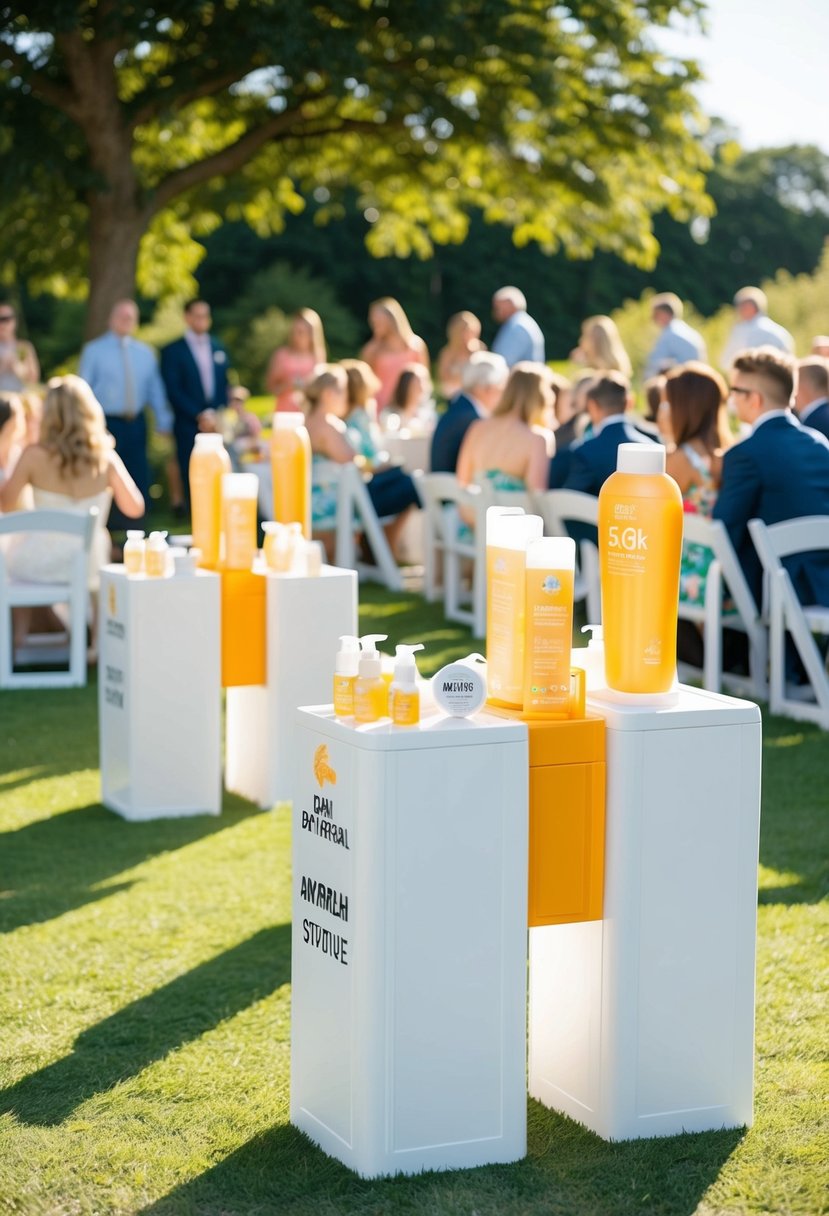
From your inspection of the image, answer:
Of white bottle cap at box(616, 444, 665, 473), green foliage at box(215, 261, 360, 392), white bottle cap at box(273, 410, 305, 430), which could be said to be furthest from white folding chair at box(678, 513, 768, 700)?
green foliage at box(215, 261, 360, 392)

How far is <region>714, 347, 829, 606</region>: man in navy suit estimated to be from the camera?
6.96 metres

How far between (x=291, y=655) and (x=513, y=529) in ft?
9.47

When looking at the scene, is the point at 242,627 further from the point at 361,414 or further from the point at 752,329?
the point at 752,329

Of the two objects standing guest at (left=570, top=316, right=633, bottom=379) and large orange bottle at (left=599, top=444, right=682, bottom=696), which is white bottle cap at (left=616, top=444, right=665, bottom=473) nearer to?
large orange bottle at (left=599, top=444, right=682, bottom=696)

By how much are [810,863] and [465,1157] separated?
242 centimetres

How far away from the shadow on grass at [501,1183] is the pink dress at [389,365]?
10.4 m

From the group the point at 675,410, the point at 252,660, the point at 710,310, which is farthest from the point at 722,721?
the point at 710,310

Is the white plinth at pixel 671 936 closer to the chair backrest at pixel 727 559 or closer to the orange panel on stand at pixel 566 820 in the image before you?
the orange panel on stand at pixel 566 820

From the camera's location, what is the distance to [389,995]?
2928 mm

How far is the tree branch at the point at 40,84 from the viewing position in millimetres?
14312

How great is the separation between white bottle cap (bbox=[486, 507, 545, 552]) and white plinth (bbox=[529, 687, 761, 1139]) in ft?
1.13

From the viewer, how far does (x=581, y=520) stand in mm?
8406

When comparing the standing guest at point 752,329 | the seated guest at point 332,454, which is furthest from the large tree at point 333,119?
the seated guest at point 332,454

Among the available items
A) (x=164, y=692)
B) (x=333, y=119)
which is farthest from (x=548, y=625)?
(x=333, y=119)
